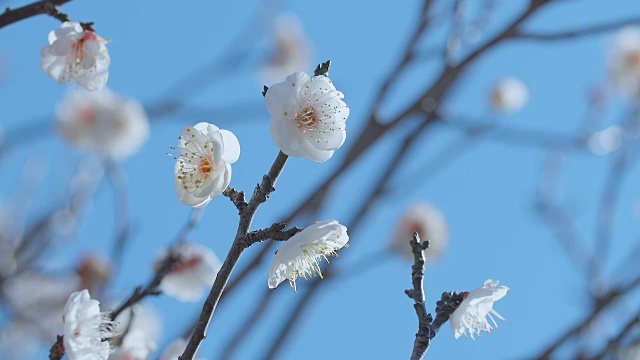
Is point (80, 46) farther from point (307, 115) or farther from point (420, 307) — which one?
point (420, 307)

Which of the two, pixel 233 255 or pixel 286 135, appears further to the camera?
pixel 286 135

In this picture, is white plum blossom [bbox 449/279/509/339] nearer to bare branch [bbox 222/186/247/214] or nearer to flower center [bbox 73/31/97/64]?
bare branch [bbox 222/186/247/214]

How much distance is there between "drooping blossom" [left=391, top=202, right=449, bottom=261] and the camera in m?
4.07

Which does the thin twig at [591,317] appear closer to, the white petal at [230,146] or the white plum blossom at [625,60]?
the white petal at [230,146]

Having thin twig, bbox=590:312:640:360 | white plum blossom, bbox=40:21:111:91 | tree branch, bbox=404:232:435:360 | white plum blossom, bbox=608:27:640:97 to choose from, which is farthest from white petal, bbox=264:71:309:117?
white plum blossom, bbox=608:27:640:97

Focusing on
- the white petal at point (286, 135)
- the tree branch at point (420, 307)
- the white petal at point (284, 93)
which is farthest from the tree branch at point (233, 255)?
the tree branch at point (420, 307)

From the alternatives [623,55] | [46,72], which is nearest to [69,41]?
[46,72]

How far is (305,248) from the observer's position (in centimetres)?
132

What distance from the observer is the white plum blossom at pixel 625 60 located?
4.64 m

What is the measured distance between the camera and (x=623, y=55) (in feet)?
15.7

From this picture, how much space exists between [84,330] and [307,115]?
53 cm

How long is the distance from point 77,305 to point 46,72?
66cm

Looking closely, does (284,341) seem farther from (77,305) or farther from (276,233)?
(276,233)

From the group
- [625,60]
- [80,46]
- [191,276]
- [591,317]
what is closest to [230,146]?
[80,46]
